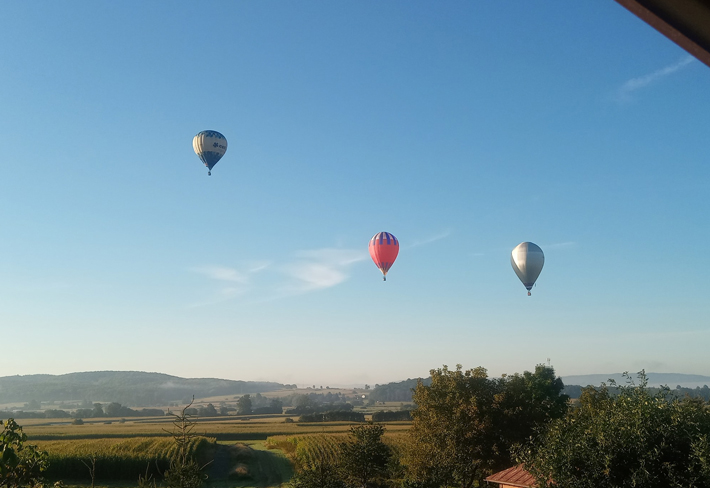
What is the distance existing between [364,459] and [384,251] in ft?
72.6

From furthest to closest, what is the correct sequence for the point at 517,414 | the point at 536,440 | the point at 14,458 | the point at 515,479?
1. the point at 517,414
2. the point at 536,440
3. the point at 515,479
4. the point at 14,458

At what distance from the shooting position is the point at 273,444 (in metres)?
71.6

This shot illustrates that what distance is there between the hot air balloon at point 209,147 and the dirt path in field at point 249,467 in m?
25.2

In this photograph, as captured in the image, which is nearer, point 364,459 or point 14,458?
point 14,458

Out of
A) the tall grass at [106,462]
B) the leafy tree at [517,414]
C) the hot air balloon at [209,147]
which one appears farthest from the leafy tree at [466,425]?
the hot air balloon at [209,147]

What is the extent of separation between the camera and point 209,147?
152 ft

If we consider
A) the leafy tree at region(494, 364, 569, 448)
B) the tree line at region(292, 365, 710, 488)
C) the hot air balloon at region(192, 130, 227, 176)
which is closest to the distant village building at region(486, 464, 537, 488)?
the tree line at region(292, 365, 710, 488)

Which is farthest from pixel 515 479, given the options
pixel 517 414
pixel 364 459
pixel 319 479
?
pixel 517 414

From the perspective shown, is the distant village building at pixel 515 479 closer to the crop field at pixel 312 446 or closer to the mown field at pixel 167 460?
the mown field at pixel 167 460

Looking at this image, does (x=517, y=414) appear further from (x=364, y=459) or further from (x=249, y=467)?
(x=249, y=467)

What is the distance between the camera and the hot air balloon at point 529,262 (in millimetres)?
49031

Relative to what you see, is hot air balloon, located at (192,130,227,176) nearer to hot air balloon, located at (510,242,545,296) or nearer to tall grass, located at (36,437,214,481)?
tall grass, located at (36,437,214,481)

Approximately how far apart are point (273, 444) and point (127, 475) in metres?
26.5

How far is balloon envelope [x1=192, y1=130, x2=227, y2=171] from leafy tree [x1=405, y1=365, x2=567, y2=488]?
24.8 meters
